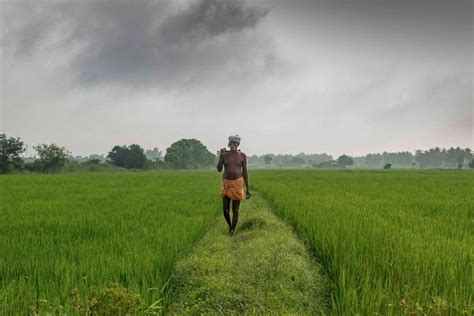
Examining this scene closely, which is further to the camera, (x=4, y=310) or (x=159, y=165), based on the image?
(x=159, y=165)

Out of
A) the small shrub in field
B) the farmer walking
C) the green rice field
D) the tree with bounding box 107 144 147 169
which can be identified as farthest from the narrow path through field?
the tree with bounding box 107 144 147 169

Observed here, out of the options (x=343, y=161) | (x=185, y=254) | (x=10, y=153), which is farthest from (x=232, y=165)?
(x=343, y=161)

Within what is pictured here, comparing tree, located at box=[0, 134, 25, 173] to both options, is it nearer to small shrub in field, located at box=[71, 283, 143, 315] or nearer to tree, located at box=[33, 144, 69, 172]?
tree, located at box=[33, 144, 69, 172]

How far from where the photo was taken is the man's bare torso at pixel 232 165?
18.6 feet

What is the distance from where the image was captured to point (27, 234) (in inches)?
184

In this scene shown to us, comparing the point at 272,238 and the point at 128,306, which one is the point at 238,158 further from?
the point at 128,306

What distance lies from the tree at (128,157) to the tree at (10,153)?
2373cm

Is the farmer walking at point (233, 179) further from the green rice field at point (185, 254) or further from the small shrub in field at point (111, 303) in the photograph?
the small shrub in field at point (111, 303)

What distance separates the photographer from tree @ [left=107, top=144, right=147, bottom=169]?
61.7m

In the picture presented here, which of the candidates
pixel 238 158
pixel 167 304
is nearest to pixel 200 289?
pixel 167 304

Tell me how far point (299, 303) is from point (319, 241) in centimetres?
167

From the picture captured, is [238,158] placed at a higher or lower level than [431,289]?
higher

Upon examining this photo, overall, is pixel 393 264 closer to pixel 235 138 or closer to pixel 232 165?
pixel 232 165

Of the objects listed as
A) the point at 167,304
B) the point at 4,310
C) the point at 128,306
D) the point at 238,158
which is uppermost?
the point at 238,158
